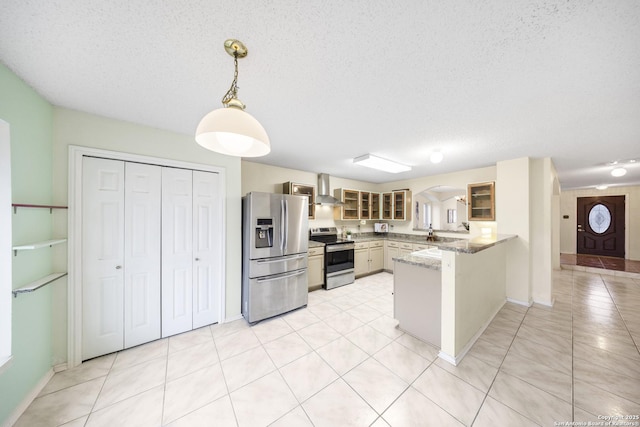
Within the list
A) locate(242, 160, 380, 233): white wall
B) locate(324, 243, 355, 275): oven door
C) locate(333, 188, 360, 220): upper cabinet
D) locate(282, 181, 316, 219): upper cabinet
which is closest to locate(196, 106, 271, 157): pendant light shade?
locate(242, 160, 380, 233): white wall

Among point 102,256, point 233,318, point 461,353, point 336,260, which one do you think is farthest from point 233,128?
point 336,260

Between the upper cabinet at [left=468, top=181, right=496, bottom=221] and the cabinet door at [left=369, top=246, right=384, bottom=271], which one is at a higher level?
the upper cabinet at [left=468, top=181, right=496, bottom=221]

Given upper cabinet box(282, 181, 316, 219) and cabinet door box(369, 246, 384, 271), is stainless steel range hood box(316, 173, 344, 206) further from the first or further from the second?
cabinet door box(369, 246, 384, 271)

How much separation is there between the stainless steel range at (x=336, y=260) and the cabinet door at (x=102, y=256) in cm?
289

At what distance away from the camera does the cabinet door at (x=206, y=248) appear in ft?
8.33

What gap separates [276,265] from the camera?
9.61 ft

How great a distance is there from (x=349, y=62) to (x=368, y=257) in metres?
4.19

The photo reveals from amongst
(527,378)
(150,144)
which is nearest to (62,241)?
(150,144)

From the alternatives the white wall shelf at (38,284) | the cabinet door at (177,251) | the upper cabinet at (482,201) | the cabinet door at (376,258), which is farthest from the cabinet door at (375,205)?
the white wall shelf at (38,284)

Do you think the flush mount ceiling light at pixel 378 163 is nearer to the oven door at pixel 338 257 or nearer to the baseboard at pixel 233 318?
the oven door at pixel 338 257

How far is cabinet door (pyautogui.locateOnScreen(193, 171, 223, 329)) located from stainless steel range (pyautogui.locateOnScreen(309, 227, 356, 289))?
1.96 metres

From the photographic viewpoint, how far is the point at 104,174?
6.73 feet

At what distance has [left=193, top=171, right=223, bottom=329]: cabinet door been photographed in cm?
254

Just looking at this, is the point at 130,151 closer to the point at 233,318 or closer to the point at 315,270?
the point at 233,318
